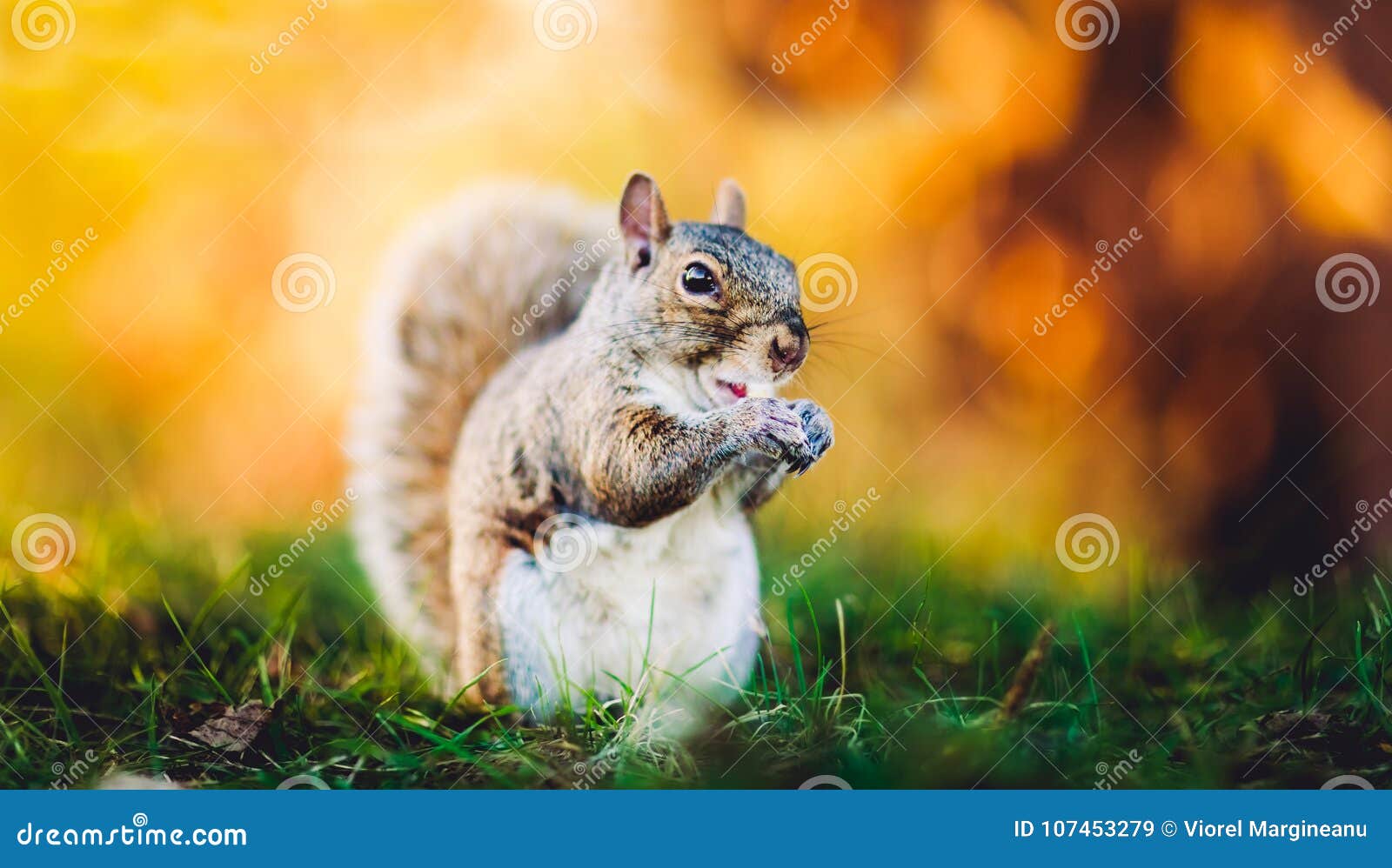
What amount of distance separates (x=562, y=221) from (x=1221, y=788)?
5.41 feet

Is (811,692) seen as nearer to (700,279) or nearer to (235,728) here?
(700,279)

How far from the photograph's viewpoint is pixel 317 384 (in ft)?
9.42

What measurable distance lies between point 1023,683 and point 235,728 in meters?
1.37

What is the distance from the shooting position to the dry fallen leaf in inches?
69.3

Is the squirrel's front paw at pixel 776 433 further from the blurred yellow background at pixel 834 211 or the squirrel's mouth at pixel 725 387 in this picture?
the blurred yellow background at pixel 834 211

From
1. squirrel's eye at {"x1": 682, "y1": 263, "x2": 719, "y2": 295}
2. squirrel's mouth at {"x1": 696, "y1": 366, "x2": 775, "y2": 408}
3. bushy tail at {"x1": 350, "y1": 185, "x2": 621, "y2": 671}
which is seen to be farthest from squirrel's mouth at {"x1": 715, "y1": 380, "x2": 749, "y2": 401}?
bushy tail at {"x1": 350, "y1": 185, "x2": 621, "y2": 671}

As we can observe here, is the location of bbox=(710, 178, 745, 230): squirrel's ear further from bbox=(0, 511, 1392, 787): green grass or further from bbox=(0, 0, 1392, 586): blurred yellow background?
bbox=(0, 511, 1392, 787): green grass

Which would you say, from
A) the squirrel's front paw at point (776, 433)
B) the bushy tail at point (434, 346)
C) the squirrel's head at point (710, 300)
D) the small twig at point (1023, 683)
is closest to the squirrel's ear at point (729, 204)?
the squirrel's head at point (710, 300)

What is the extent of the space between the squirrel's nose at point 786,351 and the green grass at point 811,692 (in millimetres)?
448

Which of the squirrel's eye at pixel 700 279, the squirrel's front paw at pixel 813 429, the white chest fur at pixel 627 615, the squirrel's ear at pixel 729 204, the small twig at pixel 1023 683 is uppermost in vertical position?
the squirrel's ear at pixel 729 204

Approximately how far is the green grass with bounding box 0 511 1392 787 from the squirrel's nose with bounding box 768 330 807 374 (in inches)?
17.7

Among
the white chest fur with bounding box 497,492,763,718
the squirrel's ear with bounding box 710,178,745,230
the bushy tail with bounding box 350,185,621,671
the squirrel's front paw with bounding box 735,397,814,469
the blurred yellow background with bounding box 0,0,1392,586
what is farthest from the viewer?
the blurred yellow background with bounding box 0,0,1392,586

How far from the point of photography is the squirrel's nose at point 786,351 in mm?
1735

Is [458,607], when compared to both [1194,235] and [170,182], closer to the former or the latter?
[170,182]
